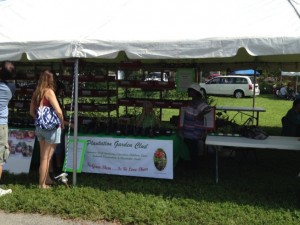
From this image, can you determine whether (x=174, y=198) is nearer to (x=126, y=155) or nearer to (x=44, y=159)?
(x=126, y=155)

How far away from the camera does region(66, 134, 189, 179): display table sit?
5633 millimetres

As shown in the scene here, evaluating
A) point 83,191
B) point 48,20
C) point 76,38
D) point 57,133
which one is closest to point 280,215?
point 83,191

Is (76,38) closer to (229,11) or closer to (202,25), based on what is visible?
(202,25)

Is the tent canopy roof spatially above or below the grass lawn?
above

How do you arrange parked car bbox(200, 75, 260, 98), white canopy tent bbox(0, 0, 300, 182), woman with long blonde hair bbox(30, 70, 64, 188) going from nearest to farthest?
white canopy tent bbox(0, 0, 300, 182)
woman with long blonde hair bbox(30, 70, 64, 188)
parked car bbox(200, 75, 260, 98)

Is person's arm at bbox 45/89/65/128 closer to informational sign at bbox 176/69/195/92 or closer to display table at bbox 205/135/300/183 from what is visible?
display table at bbox 205/135/300/183

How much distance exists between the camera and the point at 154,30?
5.16 metres

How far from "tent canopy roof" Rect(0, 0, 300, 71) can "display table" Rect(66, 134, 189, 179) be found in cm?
132

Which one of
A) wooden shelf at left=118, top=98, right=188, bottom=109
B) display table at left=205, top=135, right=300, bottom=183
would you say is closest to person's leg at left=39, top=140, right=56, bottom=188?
display table at left=205, top=135, right=300, bottom=183

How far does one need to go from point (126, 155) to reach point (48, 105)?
4.61 ft

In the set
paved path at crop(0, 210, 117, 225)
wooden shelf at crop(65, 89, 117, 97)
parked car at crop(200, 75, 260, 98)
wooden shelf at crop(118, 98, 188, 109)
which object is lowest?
paved path at crop(0, 210, 117, 225)

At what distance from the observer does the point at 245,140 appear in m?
5.69

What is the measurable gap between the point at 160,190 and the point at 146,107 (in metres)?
1.65

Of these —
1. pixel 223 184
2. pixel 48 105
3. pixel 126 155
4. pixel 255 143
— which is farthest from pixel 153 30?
pixel 223 184
